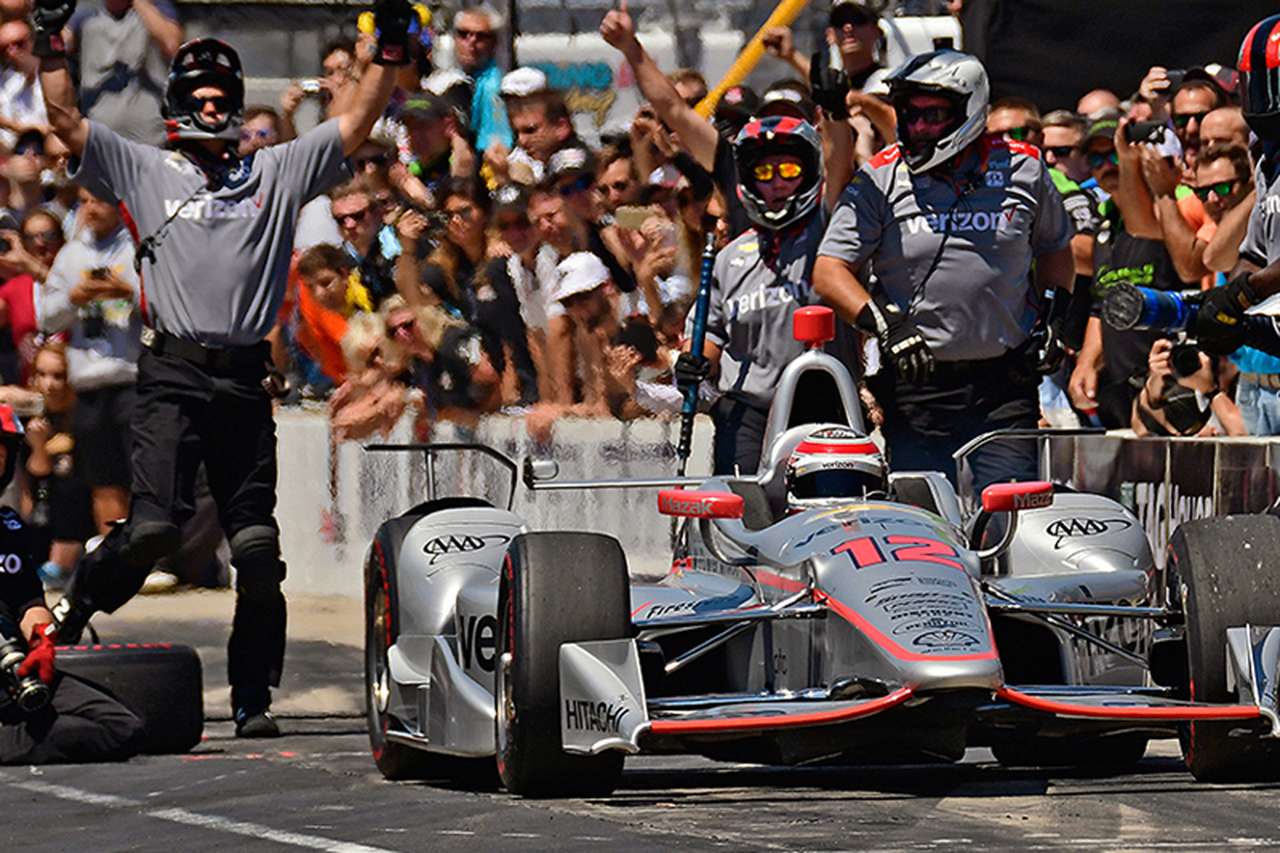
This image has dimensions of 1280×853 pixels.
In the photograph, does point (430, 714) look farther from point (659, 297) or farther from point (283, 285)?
point (659, 297)

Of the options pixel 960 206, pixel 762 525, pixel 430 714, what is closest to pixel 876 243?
pixel 960 206

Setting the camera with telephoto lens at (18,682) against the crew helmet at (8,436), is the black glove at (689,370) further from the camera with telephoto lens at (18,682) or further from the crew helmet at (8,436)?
the camera with telephoto lens at (18,682)

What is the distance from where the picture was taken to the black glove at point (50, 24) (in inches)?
358

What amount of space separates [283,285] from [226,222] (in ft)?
1.06

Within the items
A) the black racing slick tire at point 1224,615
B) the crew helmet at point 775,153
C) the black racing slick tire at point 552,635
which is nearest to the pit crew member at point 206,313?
the crew helmet at point 775,153

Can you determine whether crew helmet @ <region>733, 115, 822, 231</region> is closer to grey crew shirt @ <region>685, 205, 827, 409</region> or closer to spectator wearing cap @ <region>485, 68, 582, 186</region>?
grey crew shirt @ <region>685, 205, 827, 409</region>

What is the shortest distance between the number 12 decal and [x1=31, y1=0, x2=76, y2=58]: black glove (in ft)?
13.7

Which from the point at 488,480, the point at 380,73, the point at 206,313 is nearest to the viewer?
the point at 206,313

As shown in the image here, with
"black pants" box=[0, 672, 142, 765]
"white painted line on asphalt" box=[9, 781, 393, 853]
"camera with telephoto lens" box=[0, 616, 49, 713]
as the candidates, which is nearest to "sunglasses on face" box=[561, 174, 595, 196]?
"black pants" box=[0, 672, 142, 765]

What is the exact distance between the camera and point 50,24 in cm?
910

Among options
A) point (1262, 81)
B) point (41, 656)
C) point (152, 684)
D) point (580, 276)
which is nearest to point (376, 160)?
point (580, 276)

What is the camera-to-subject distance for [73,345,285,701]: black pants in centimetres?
887

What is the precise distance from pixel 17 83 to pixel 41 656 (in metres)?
7.90

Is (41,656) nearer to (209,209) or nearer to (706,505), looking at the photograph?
(209,209)
